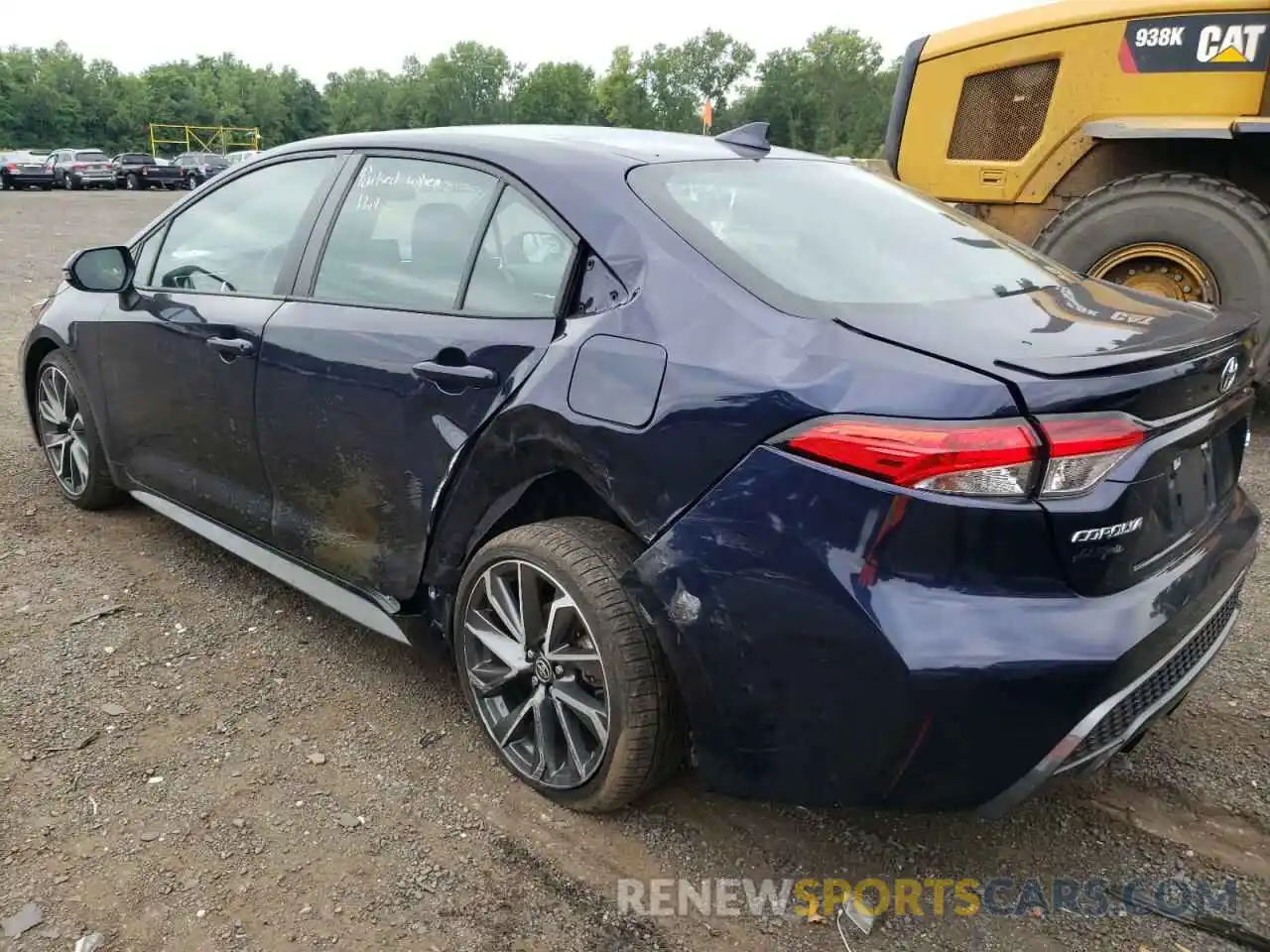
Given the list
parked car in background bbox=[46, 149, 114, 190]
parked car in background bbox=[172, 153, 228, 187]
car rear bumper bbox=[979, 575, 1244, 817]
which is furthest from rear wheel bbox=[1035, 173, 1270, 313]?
parked car in background bbox=[172, 153, 228, 187]

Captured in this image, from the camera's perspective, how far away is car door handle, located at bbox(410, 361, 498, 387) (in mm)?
2457

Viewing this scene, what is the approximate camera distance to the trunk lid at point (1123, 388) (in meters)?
1.84

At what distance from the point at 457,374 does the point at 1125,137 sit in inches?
193

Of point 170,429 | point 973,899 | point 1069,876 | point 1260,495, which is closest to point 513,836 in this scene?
point 973,899

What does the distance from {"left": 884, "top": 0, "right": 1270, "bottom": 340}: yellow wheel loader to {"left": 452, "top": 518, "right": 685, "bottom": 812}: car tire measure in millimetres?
4543

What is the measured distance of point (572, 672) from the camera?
245 centimetres

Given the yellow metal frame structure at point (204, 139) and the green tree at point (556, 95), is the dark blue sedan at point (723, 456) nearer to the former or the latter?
the yellow metal frame structure at point (204, 139)

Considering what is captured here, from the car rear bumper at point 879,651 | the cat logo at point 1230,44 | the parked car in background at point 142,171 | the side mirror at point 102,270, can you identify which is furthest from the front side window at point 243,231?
the parked car in background at point 142,171

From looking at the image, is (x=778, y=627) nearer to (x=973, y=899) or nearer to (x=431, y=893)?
(x=973, y=899)

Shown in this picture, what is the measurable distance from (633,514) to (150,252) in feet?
8.37

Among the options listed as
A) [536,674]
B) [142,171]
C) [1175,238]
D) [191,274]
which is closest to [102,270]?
[191,274]

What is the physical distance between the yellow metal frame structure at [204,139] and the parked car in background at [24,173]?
103 ft

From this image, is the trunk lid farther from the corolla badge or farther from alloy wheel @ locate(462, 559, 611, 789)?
alloy wheel @ locate(462, 559, 611, 789)

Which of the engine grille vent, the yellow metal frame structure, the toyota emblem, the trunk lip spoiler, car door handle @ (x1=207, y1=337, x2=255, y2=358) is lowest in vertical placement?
car door handle @ (x1=207, y1=337, x2=255, y2=358)
